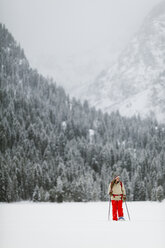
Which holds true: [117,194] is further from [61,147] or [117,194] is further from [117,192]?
[61,147]

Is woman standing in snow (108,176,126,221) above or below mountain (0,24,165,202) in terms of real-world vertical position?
below

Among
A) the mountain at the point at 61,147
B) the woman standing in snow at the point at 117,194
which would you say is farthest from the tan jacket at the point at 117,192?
the mountain at the point at 61,147

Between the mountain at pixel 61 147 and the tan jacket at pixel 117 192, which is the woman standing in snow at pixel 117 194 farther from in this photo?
the mountain at pixel 61 147

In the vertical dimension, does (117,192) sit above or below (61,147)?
below

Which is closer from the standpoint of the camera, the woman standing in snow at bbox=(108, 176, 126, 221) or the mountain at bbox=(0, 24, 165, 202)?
the woman standing in snow at bbox=(108, 176, 126, 221)

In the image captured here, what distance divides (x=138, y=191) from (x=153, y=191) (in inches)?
163

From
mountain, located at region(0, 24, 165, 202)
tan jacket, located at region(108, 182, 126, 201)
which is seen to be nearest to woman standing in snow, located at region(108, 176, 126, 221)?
tan jacket, located at region(108, 182, 126, 201)

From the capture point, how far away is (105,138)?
424ft

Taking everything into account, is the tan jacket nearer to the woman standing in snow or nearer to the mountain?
the woman standing in snow

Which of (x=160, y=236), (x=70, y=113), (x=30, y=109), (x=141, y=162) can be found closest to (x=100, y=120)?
(x=70, y=113)

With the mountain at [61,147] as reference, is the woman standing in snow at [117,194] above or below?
below

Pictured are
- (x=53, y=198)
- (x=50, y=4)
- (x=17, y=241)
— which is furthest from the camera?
(x=53, y=198)

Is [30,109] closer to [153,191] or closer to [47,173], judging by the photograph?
[47,173]

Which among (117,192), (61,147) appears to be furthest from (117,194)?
(61,147)
